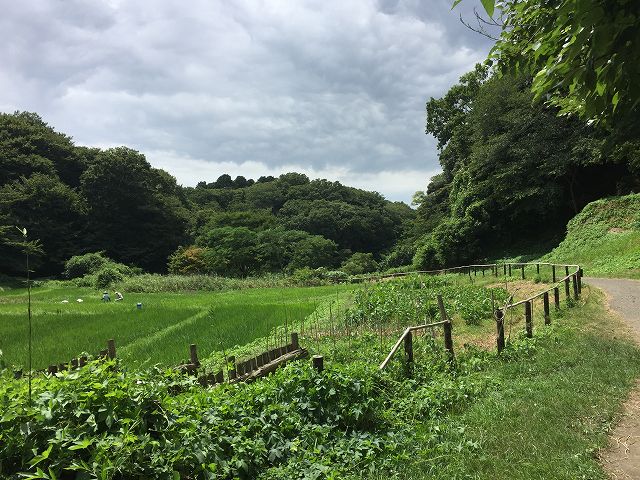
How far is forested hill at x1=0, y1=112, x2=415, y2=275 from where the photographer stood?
50.0 m

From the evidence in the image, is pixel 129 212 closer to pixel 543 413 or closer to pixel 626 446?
pixel 543 413

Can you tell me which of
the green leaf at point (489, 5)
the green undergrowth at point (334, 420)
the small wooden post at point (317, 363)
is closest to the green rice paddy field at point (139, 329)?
the small wooden post at point (317, 363)

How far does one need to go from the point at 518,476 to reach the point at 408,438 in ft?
4.70

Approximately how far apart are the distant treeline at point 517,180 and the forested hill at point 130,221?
20.2 meters

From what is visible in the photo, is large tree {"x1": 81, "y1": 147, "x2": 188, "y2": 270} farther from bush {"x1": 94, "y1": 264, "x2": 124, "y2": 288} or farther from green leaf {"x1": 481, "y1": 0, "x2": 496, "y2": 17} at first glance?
green leaf {"x1": 481, "y1": 0, "x2": 496, "y2": 17}

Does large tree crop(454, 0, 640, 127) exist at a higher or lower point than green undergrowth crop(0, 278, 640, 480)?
higher

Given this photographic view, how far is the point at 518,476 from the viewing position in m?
4.20

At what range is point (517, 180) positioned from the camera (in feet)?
112

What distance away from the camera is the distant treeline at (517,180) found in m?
32.3

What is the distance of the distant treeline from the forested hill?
20211 mm

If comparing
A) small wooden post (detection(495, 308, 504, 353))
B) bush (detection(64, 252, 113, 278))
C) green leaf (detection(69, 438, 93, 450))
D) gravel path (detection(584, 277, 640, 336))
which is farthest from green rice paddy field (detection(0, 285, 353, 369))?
bush (detection(64, 252, 113, 278))

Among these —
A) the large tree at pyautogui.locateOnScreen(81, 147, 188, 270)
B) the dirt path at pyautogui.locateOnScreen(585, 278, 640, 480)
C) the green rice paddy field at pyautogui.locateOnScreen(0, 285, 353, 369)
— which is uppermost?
the large tree at pyautogui.locateOnScreen(81, 147, 188, 270)

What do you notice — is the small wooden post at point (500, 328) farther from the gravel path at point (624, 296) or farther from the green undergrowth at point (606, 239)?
the green undergrowth at point (606, 239)

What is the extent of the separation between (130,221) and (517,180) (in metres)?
49.6
